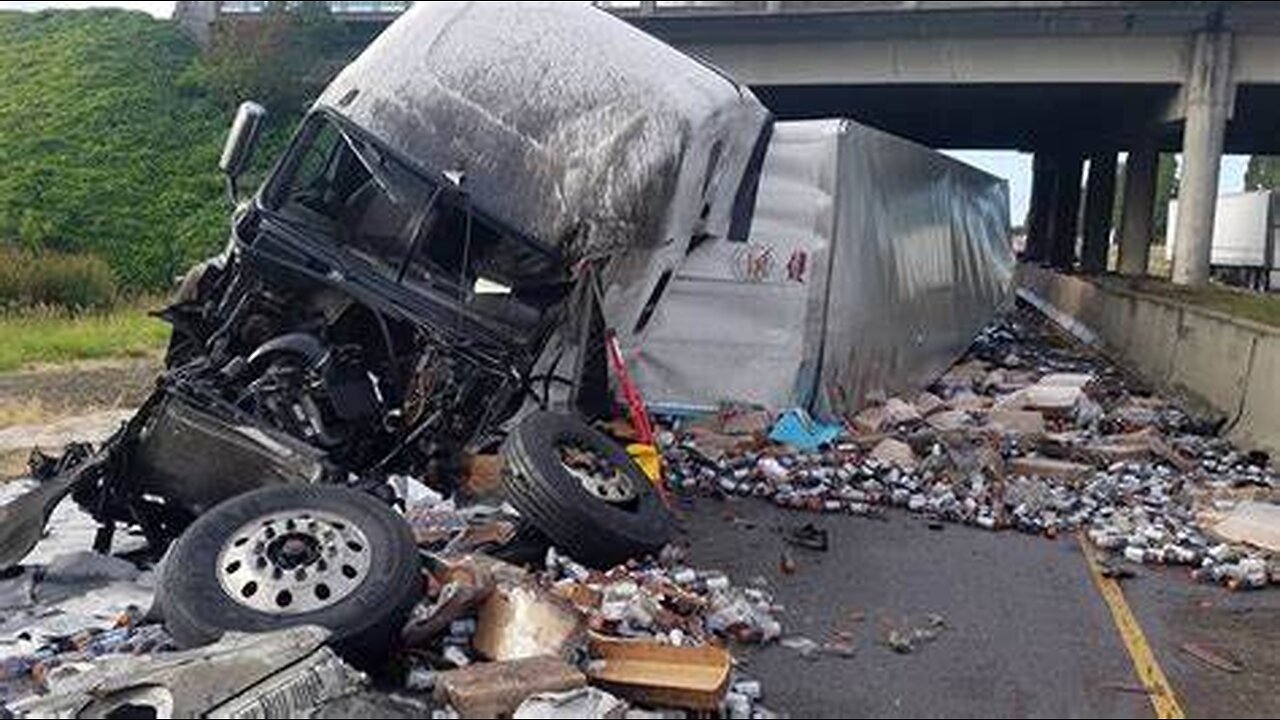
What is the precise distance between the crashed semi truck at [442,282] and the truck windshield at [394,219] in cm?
1

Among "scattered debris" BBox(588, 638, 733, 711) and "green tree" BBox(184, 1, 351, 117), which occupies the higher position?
"green tree" BBox(184, 1, 351, 117)

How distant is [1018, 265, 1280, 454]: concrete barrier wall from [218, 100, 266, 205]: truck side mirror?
8132 mm

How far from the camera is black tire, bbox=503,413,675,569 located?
648 cm

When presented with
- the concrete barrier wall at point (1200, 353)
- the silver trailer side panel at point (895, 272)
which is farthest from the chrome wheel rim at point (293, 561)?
the concrete barrier wall at point (1200, 353)

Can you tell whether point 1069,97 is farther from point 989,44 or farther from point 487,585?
point 487,585

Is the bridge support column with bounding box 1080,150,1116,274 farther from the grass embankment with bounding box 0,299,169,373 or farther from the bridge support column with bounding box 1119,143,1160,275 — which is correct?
the grass embankment with bounding box 0,299,169,373

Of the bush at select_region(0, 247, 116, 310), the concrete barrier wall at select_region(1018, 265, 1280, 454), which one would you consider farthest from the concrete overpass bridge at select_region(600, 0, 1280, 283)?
the bush at select_region(0, 247, 116, 310)

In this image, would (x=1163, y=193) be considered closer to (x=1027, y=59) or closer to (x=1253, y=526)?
(x=1027, y=59)

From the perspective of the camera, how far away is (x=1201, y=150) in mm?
27734

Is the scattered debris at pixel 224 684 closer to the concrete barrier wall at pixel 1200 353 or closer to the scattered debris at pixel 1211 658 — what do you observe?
the scattered debris at pixel 1211 658

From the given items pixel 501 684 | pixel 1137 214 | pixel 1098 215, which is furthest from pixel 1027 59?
pixel 501 684

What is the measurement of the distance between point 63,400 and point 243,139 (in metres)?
8.06

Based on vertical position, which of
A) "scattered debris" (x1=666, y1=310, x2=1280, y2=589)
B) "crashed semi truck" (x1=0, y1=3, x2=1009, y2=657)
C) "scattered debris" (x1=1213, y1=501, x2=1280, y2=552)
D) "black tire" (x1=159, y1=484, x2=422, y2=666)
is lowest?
"scattered debris" (x1=666, y1=310, x2=1280, y2=589)

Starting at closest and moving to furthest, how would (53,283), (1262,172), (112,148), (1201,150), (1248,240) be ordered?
1. (53,283)
2. (1201,150)
3. (112,148)
4. (1248,240)
5. (1262,172)
